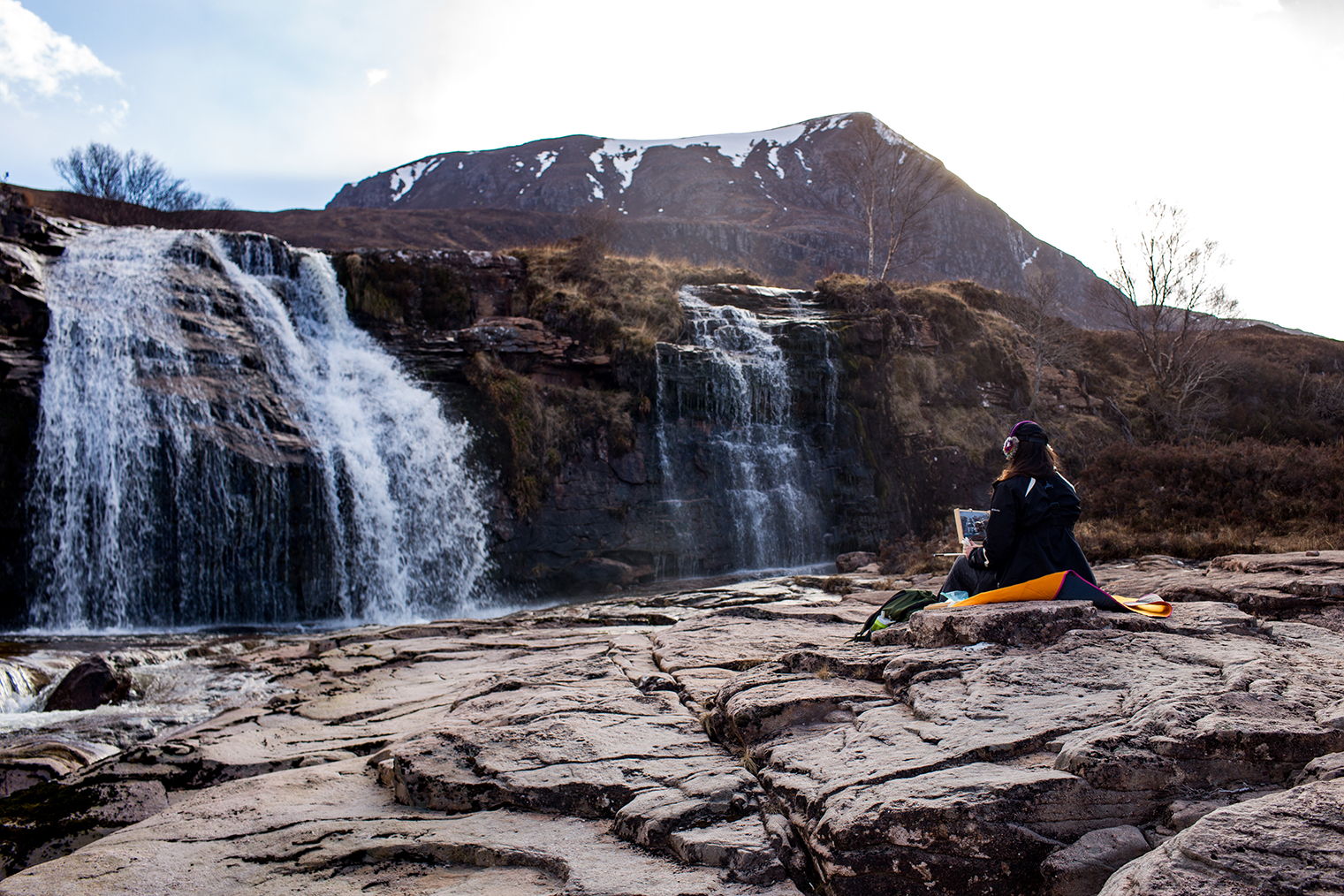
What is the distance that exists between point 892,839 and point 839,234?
64.4m

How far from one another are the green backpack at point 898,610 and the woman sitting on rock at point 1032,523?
0.55 meters

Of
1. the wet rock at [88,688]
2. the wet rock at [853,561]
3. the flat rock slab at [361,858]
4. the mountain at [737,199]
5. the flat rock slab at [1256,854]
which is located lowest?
the wet rock at [853,561]

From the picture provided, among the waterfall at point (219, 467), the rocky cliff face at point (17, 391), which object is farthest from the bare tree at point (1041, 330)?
the rocky cliff face at point (17, 391)

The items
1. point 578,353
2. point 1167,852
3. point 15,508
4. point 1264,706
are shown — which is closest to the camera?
point 1167,852

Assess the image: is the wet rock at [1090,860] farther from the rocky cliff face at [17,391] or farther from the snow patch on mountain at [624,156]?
the snow patch on mountain at [624,156]

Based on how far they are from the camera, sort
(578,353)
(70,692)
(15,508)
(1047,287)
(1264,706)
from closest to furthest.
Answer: (1264,706)
(70,692)
(15,508)
(578,353)
(1047,287)

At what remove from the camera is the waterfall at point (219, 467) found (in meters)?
12.7

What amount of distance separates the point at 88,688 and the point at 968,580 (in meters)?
8.02

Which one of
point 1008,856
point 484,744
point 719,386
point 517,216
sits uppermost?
point 517,216

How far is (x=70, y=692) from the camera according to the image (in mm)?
7086

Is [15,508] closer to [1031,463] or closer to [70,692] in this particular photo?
[70,692]

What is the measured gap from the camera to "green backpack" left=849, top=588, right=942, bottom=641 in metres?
5.49

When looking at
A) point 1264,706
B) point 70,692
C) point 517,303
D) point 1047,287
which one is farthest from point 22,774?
point 1047,287

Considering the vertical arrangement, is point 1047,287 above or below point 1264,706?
above
